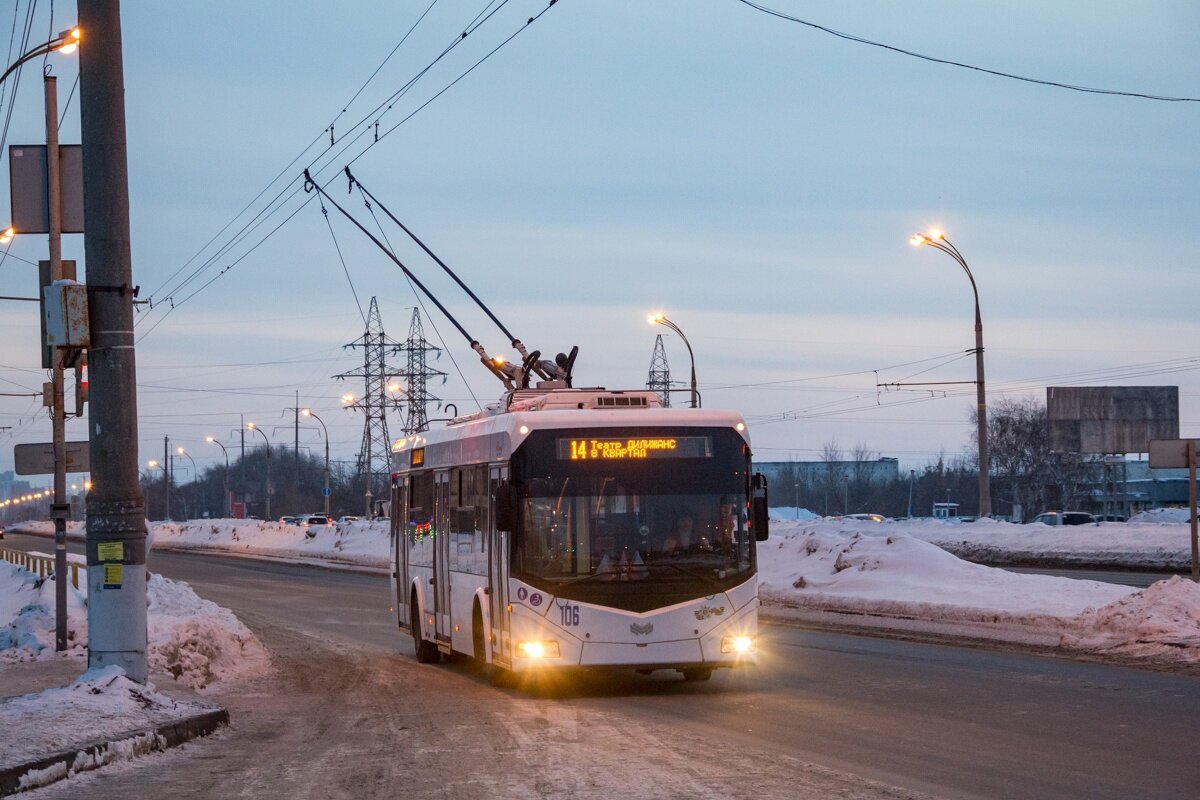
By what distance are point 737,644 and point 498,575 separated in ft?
8.36

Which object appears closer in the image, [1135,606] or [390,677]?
[390,677]

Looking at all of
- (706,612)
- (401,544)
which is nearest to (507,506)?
(706,612)

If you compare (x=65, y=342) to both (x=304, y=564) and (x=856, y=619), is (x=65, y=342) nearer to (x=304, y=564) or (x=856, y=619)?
(x=856, y=619)

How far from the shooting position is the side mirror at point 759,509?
1540 centimetres

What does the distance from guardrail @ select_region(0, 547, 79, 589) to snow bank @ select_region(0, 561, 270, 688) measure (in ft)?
18.1

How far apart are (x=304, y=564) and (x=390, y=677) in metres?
42.3

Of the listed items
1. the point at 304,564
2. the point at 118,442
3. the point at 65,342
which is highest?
the point at 65,342

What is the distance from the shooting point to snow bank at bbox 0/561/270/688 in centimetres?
1678

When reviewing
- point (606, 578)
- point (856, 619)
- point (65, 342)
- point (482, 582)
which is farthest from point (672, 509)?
point (856, 619)

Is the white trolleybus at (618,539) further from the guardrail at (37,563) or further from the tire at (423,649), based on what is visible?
the guardrail at (37,563)

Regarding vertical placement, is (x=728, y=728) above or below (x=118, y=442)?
below

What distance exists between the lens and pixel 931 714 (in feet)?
41.9

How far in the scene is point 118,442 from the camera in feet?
44.1

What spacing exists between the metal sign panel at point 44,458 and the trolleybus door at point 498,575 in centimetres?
648
